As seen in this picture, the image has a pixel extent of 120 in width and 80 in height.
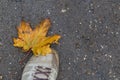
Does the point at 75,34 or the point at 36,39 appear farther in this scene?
the point at 75,34

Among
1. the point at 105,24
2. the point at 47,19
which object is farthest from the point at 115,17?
the point at 47,19

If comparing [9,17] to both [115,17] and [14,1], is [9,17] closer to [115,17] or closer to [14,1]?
[14,1]

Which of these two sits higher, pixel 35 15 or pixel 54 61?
pixel 35 15
